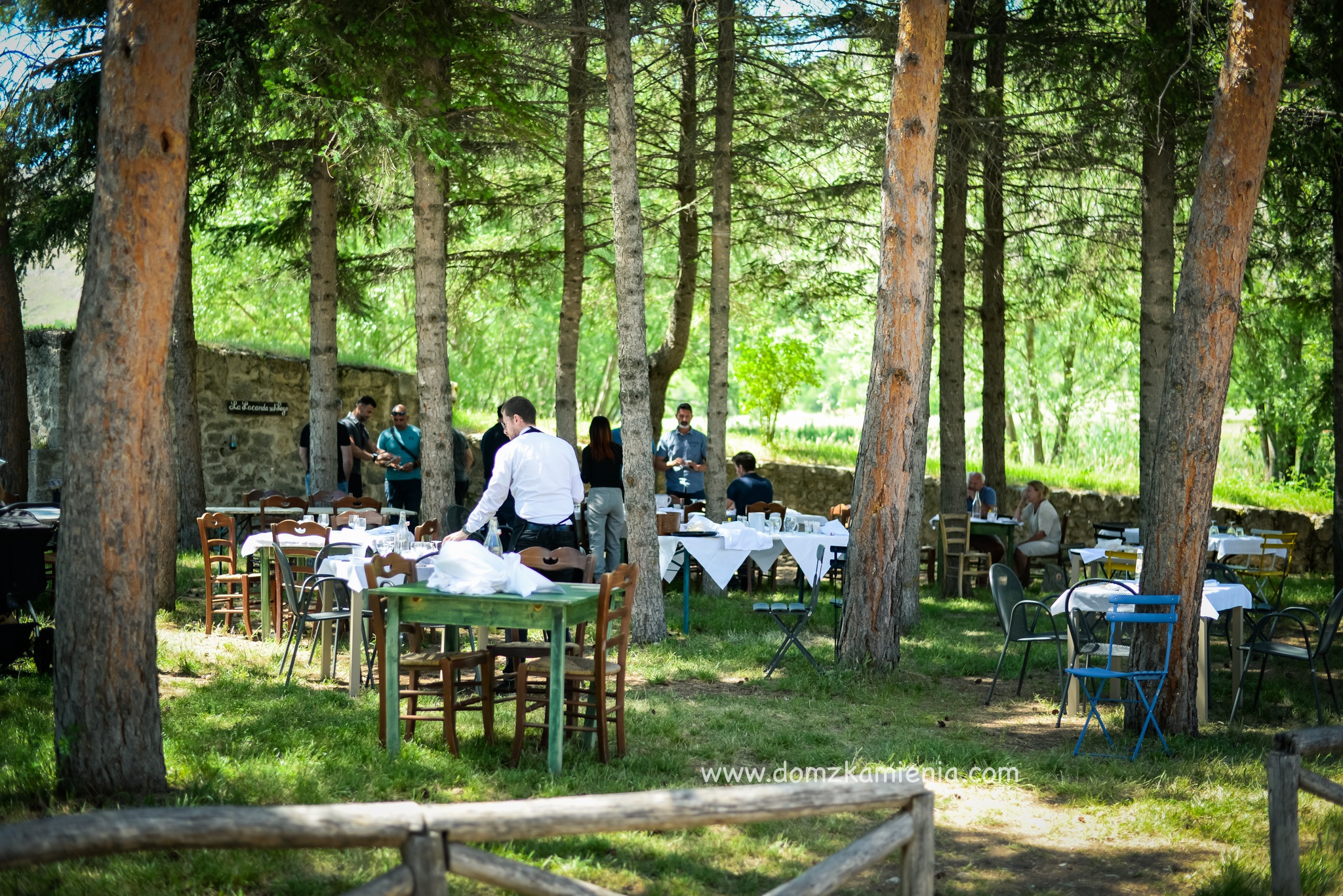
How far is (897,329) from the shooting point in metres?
8.39

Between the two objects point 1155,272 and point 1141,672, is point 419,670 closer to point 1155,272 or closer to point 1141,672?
point 1141,672

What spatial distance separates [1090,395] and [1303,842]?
84.7 ft

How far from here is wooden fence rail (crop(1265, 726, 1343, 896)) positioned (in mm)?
4355

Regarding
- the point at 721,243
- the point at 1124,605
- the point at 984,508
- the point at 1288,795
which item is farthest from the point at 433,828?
the point at 984,508

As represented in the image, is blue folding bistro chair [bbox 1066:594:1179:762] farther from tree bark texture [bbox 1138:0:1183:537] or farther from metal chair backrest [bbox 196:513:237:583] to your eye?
metal chair backrest [bbox 196:513:237:583]

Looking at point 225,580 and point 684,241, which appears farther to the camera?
point 684,241

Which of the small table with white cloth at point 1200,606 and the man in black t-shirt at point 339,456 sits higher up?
the man in black t-shirt at point 339,456

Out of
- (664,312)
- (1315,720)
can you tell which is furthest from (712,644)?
(664,312)

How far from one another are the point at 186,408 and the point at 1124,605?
32.2ft

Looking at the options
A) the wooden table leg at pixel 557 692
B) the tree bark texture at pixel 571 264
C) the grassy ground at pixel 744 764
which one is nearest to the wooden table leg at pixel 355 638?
the grassy ground at pixel 744 764

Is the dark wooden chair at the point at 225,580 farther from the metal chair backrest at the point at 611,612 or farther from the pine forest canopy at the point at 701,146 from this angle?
the metal chair backrest at the point at 611,612

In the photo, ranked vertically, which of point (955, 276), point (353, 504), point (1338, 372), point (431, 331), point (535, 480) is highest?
point (955, 276)

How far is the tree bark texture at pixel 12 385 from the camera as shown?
13.6 meters

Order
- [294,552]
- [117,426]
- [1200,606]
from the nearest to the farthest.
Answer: [117,426], [1200,606], [294,552]
